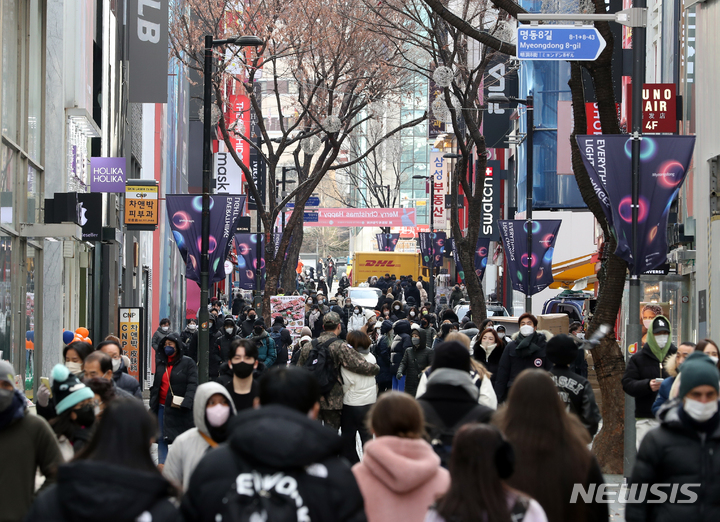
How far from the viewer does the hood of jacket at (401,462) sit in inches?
188

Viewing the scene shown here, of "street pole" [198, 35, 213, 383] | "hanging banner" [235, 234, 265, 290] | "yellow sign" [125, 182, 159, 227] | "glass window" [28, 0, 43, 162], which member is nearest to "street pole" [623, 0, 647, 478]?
"street pole" [198, 35, 213, 383]

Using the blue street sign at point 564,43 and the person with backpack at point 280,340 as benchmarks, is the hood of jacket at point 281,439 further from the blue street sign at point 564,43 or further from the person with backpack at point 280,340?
the person with backpack at point 280,340

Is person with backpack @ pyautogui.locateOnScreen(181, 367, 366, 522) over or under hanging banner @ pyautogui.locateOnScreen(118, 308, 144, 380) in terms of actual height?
over

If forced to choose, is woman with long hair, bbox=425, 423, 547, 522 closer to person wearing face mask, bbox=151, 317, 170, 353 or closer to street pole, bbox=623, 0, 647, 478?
street pole, bbox=623, 0, 647, 478

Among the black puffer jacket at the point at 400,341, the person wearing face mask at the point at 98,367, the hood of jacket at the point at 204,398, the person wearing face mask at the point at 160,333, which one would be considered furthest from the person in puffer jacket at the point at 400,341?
the hood of jacket at the point at 204,398

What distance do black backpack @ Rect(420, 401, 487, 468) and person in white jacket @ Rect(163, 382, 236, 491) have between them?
1145 mm

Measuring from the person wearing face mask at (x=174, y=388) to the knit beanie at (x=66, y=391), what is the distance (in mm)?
4436

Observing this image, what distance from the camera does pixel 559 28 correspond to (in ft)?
39.4

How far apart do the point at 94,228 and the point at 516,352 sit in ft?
30.6

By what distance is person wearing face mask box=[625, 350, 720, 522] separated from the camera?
495 cm

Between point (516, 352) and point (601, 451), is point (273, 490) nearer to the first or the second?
point (516, 352)

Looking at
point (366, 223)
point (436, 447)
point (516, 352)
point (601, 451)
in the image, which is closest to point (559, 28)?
point (516, 352)

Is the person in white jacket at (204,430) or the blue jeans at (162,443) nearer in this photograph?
the person in white jacket at (204,430)

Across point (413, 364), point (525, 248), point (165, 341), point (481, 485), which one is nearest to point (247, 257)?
point (525, 248)
